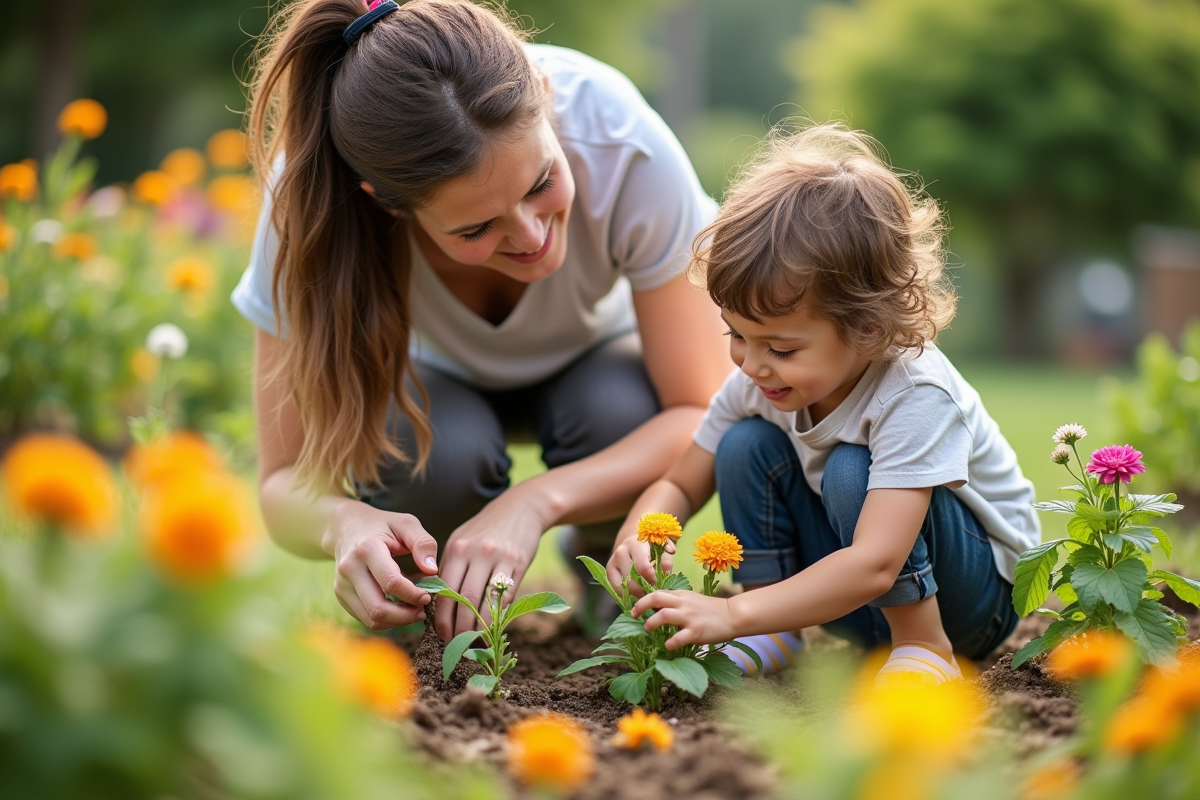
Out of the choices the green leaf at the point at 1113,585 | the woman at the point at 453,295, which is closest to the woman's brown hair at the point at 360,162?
the woman at the point at 453,295

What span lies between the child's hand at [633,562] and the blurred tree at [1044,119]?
13672 millimetres

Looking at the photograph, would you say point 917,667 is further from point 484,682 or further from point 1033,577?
point 484,682

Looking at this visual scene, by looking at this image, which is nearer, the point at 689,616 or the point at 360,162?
the point at 689,616

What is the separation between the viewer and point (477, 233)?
1892 mm

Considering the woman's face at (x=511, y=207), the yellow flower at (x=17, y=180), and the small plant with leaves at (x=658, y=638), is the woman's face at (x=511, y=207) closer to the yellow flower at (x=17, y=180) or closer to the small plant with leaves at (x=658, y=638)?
the small plant with leaves at (x=658, y=638)

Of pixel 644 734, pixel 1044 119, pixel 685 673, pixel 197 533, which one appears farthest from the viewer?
pixel 1044 119

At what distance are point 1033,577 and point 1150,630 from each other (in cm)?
17

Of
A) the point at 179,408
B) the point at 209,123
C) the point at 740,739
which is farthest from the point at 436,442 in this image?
the point at 209,123

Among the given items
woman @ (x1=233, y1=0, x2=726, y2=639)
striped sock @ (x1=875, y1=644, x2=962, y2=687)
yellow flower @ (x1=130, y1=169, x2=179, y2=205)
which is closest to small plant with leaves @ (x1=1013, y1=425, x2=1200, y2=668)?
striped sock @ (x1=875, y1=644, x2=962, y2=687)

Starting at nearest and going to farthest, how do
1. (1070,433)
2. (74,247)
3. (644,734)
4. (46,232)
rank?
(644,734) < (1070,433) < (74,247) < (46,232)

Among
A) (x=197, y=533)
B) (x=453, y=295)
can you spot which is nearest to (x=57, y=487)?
(x=197, y=533)

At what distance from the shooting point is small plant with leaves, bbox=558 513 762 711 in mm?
1572

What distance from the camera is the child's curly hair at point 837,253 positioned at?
168 centimetres

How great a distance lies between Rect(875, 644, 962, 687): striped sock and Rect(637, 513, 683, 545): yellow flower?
386 mm
